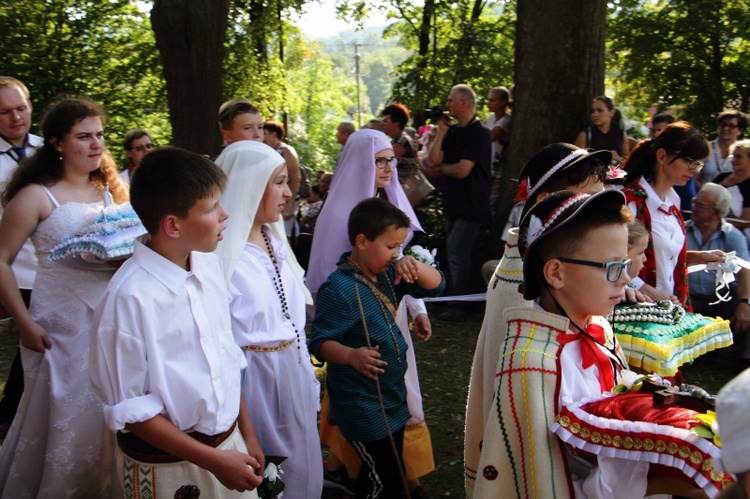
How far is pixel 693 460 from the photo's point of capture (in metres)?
1.96

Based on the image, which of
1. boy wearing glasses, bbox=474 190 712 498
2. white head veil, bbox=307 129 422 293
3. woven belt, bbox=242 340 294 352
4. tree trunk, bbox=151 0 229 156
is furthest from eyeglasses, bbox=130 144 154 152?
boy wearing glasses, bbox=474 190 712 498

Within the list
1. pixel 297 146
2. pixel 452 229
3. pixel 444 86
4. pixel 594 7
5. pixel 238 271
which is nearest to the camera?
pixel 238 271

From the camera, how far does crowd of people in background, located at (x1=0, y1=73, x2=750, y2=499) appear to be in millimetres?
2389

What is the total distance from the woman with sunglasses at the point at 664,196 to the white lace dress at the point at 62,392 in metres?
2.88

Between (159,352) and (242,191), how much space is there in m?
1.19

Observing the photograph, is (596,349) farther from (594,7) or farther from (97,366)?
(594,7)

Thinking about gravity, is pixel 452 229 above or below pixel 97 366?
below

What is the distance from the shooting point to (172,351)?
2.49m

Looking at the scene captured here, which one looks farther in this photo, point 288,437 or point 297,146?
point 297,146

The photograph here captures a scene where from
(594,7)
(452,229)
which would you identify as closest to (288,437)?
(452,229)

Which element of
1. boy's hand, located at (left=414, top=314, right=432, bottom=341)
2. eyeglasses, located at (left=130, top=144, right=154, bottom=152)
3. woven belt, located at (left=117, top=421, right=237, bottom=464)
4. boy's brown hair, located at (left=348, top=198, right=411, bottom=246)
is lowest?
boy's hand, located at (left=414, top=314, right=432, bottom=341)

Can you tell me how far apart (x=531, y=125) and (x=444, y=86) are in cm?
888

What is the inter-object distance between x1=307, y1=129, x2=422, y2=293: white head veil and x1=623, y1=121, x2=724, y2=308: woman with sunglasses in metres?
1.29

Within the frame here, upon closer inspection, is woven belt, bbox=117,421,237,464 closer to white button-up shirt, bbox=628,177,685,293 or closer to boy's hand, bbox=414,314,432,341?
boy's hand, bbox=414,314,432,341
